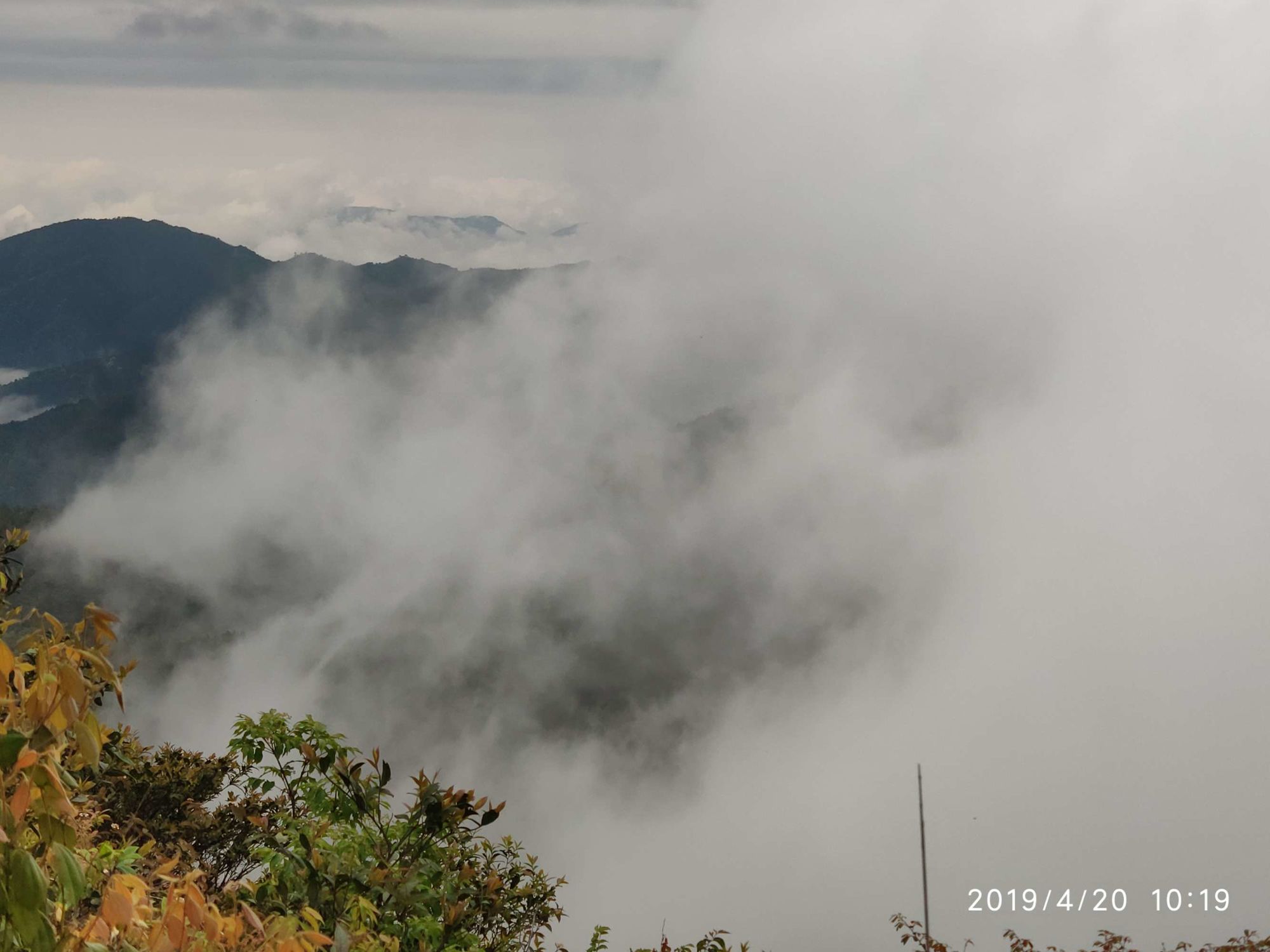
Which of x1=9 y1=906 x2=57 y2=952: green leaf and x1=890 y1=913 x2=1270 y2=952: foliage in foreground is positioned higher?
x1=890 y1=913 x2=1270 y2=952: foliage in foreground

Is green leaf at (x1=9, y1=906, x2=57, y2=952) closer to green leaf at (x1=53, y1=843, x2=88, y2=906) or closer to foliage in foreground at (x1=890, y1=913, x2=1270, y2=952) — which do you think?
green leaf at (x1=53, y1=843, x2=88, y2=906)

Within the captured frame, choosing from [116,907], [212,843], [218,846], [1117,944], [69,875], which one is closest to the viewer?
[69,875]

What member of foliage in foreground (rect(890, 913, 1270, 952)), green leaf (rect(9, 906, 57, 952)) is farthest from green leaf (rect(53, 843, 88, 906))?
foliage in foreground (rect(890, 913, 1270, 952))

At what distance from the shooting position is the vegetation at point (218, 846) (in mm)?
2904

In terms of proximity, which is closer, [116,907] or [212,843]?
[116,907]

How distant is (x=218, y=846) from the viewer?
14344mm

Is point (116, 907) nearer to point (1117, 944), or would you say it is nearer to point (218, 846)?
point (218, 846)

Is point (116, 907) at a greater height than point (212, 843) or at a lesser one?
lesser

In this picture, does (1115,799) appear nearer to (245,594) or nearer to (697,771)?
(697,771)

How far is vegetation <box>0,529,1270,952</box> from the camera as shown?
9.53 feet

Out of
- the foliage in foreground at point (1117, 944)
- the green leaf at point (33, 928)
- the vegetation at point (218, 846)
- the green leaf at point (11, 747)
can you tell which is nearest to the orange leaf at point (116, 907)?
the vegetation at point (218, 846)

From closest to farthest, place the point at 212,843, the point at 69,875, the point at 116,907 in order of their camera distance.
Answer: the point at 69,875
the point at 116,907
the point at 212,843

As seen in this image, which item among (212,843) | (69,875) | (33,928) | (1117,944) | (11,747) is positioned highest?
(212,843)

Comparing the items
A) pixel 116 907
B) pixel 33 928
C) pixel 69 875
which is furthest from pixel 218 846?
pixel 69 875
